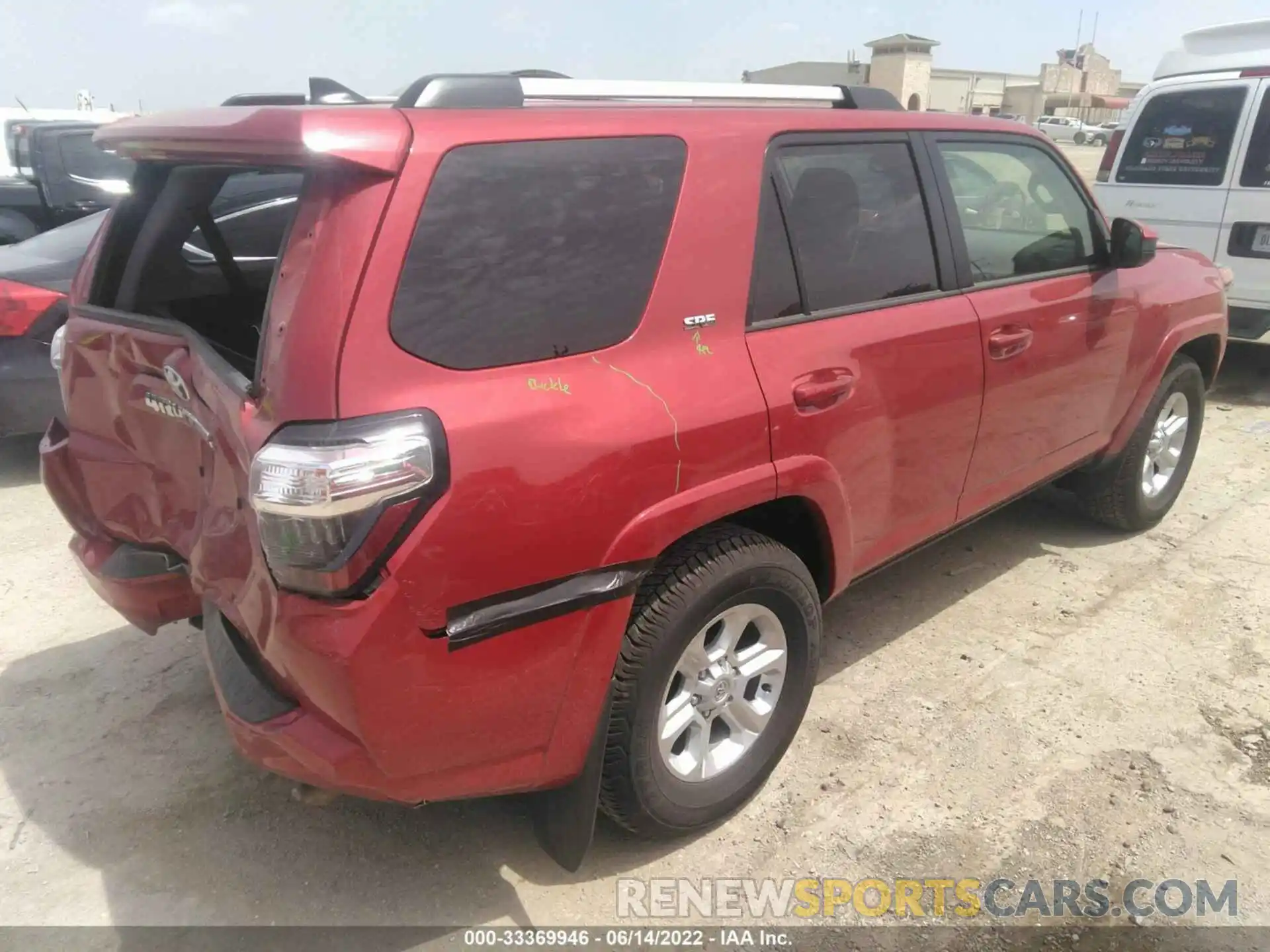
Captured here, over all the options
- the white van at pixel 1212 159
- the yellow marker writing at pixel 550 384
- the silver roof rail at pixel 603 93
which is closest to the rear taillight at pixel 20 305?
the silver roof rail at pixel 603 93

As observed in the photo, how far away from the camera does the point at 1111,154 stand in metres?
7.42

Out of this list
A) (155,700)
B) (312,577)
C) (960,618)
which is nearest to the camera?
Result: (312,577)

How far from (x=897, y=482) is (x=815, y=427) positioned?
538mm

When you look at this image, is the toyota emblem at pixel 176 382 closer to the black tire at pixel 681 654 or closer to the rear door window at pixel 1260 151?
the black tire at pixel 681 654

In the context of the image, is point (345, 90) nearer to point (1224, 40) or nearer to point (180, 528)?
point (180, 528)

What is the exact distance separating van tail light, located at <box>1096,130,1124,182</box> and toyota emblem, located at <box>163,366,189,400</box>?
7.22 metres

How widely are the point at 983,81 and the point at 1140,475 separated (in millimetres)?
84686

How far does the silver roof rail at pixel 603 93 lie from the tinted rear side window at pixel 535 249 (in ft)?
0.63

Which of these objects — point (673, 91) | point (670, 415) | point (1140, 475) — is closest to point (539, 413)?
point (670, 415)

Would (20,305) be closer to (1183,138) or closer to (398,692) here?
(398,692)

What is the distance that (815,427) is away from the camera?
253cm

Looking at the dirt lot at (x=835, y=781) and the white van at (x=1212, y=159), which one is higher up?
the white van at (x=1212, y=159)

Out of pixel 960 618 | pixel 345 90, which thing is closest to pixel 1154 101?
pixel 960 618

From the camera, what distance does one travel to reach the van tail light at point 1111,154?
23.9 feet
